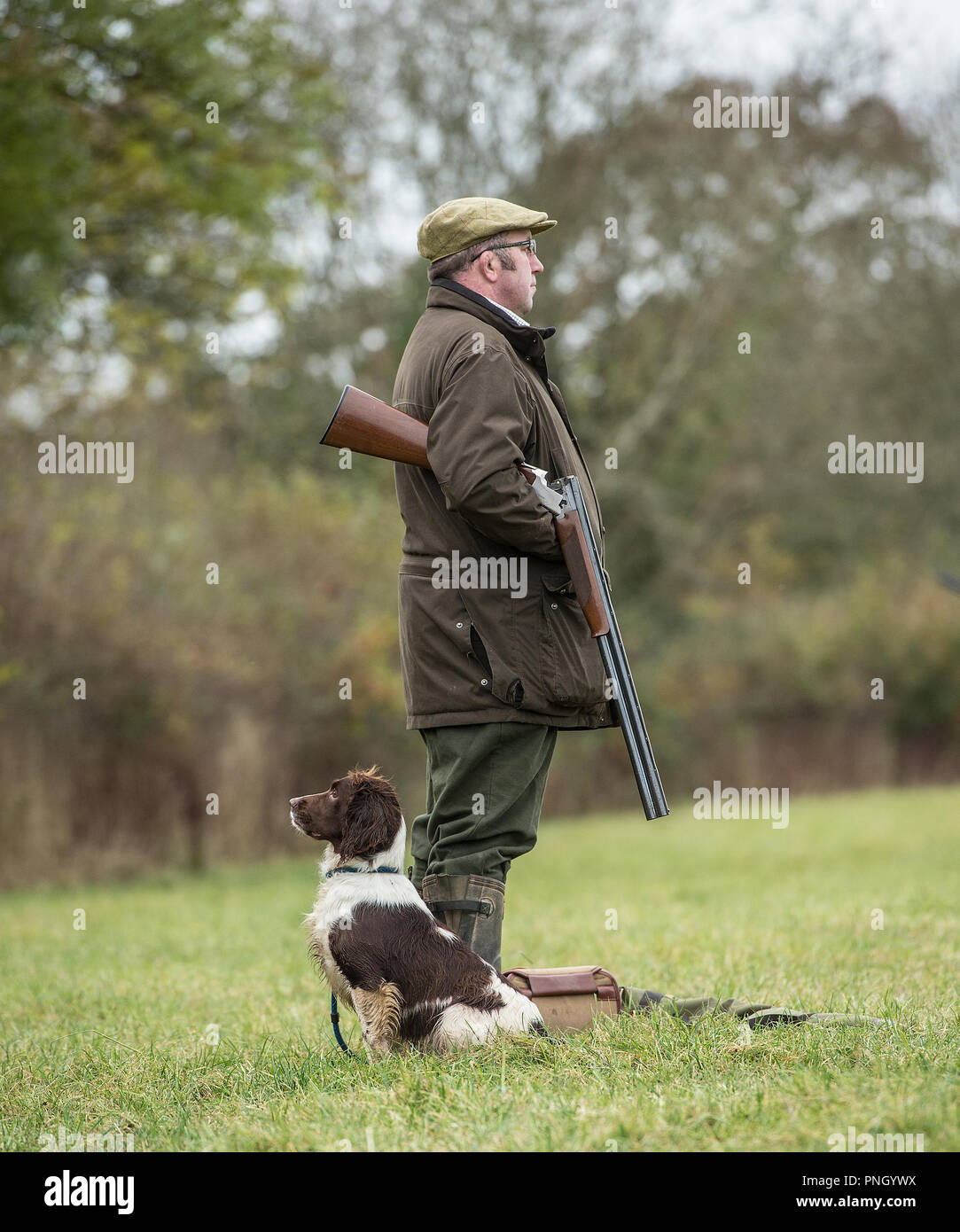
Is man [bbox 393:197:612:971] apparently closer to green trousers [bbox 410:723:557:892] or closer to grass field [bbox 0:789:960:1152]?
green trousers [bbox 410:723:557:892]

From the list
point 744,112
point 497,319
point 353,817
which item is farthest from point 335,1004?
point 744,112

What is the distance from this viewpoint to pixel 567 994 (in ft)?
13.9

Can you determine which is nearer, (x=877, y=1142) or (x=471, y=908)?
(x=877, y=1142)

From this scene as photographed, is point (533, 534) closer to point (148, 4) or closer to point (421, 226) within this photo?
point (421, 226)

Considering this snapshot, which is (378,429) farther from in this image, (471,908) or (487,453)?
(471,908)

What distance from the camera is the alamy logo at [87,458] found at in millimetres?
12586

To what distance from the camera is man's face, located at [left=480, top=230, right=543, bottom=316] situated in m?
4.35

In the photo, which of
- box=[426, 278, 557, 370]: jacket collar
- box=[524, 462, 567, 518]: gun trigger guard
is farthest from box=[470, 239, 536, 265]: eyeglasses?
box=[524, 462, 567, 518]: gun trigger guard

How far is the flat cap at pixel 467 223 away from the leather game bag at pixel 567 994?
2.41 metres

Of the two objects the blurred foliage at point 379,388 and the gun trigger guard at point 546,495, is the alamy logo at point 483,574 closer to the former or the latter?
the gun trigger guard at point 546,495

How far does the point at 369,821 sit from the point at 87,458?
33.3 ft

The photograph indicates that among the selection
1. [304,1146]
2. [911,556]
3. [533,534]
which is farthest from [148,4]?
[911,556]

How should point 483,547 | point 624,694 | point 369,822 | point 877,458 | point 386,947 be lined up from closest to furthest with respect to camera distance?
point 386,947
point 369,822
point 483,547
point 624,694
point 877,458
